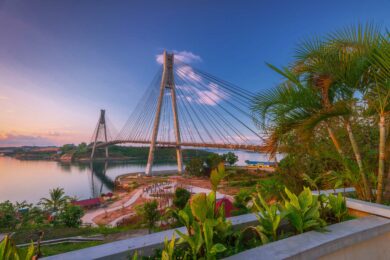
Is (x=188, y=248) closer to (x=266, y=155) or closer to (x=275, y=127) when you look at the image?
(x=275, y=127)

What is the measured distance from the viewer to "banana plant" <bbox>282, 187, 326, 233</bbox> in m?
1.23

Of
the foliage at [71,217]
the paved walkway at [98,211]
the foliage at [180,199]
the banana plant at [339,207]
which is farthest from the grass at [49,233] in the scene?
the paved walkway at [98,211]

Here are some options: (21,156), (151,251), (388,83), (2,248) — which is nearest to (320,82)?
(388,83)

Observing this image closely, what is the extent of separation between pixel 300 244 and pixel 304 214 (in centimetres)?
28

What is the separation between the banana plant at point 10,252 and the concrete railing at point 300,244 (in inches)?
5.6

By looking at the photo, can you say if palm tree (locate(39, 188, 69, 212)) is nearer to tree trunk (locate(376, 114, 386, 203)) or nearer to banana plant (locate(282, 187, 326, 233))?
banana plant (locate(282, 187, 326, 233))

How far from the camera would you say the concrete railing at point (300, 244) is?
37.7 inches

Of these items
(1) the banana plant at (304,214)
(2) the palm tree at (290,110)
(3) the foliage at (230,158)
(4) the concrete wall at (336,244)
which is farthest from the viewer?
(3) the foliage at (230,158)

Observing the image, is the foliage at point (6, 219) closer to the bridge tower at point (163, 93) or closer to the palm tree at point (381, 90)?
the palm tree at point (381, 90)

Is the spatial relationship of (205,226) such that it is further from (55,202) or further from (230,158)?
(230,158)

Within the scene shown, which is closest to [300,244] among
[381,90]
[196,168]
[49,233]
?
[381,90]

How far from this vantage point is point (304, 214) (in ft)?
4.19

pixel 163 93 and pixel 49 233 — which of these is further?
pixel 163 93

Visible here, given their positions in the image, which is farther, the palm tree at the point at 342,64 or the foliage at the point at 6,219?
the foliage at the point at 6,219
